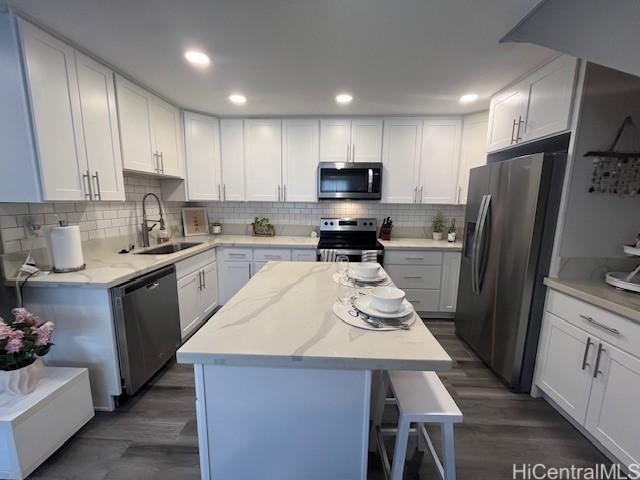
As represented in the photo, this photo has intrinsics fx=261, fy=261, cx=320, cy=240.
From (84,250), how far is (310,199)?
7.30 feet

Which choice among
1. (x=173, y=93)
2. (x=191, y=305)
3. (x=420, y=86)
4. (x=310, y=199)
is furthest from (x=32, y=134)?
(x=420, y=86)

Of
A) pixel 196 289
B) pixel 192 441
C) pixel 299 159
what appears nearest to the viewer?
pixel 192 441

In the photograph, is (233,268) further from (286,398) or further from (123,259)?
(286,398)

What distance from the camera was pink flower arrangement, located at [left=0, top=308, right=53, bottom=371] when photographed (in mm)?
1303

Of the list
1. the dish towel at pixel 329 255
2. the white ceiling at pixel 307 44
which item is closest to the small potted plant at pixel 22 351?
the white ceiling at pixel 307 44

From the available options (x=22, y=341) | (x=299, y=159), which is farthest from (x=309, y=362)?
(x=299, y=159)

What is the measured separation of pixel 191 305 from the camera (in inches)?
101

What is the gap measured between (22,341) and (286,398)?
4.84 feet

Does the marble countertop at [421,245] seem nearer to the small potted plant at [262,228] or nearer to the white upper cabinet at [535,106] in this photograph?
the white upper cabinet at [535,106]

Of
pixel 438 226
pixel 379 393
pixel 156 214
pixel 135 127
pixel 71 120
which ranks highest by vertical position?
pixel 135 127

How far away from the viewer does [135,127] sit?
7.48 feet

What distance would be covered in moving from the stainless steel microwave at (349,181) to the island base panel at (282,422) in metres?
2.47

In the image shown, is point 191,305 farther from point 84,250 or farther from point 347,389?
point 347,389

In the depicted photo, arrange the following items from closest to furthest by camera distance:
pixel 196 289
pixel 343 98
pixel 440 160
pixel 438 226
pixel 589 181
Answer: pixel 589 181, pixel 343 98, pixel 196 289, pixel 440 160, pixel 438 226
